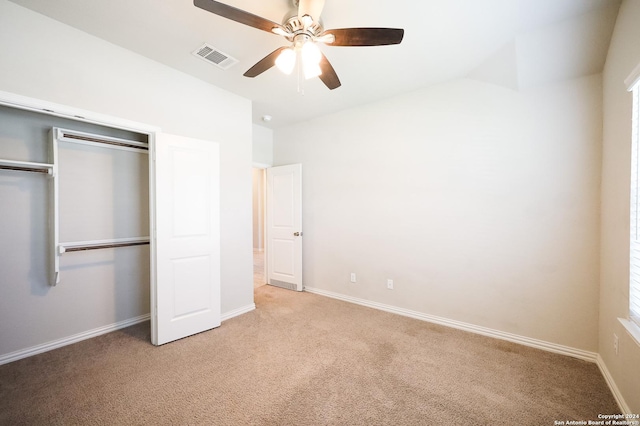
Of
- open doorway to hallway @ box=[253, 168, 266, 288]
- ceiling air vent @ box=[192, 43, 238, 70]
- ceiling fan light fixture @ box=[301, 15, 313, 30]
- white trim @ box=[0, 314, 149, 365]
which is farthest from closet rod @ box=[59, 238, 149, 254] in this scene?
open doorway to hallway @ box=[253, 168, 266, 288]

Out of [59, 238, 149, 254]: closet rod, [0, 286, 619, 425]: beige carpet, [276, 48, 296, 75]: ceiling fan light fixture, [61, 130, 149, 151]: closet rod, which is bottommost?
[0, 286, 619, 425]: beige carpet

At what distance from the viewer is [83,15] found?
201cm

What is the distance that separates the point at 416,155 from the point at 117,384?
3.66m

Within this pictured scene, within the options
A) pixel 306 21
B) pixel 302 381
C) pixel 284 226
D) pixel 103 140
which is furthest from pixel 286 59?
pixel 284 226

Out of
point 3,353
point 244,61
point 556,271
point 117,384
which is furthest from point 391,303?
point 3,353

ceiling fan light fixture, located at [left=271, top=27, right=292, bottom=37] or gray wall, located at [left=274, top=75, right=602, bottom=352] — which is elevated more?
ceiling fan light fixture, located at [left=271, top=27, right=292, bottom=37]

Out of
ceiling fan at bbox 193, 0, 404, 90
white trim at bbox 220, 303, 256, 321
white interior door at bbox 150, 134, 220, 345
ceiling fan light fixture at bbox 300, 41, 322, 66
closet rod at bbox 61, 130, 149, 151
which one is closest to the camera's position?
ceiling fan at bbox 193, 0, 404, 90

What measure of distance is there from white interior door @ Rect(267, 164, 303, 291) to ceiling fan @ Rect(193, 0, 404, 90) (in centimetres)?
228

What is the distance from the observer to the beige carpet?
5.43ft

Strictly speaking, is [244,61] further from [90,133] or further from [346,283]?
[346,283]

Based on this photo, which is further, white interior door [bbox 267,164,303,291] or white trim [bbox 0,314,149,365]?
white interior door [bbox 267,164,303,291]

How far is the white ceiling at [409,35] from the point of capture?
6.21 feet

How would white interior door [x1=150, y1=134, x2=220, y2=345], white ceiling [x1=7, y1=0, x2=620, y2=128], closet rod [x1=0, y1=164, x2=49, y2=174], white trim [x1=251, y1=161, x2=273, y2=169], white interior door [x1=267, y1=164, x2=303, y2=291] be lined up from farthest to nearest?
white trim [x1=251, y1=161, x2=273, y2=169] < white interior door [x1=267, y1=164, x2=303, y2=291] < white interior door [x1=150, y1=134, x2=220, y2=345] < closet rod [x1=0, y1=164, x2=49, y2=174] < white ceiling [x1=7, y1=0, x2=620, y2=128]

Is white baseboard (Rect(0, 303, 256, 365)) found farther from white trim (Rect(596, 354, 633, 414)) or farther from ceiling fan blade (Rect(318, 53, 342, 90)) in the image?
white trim (Rect(596, 354, 633, 414))
